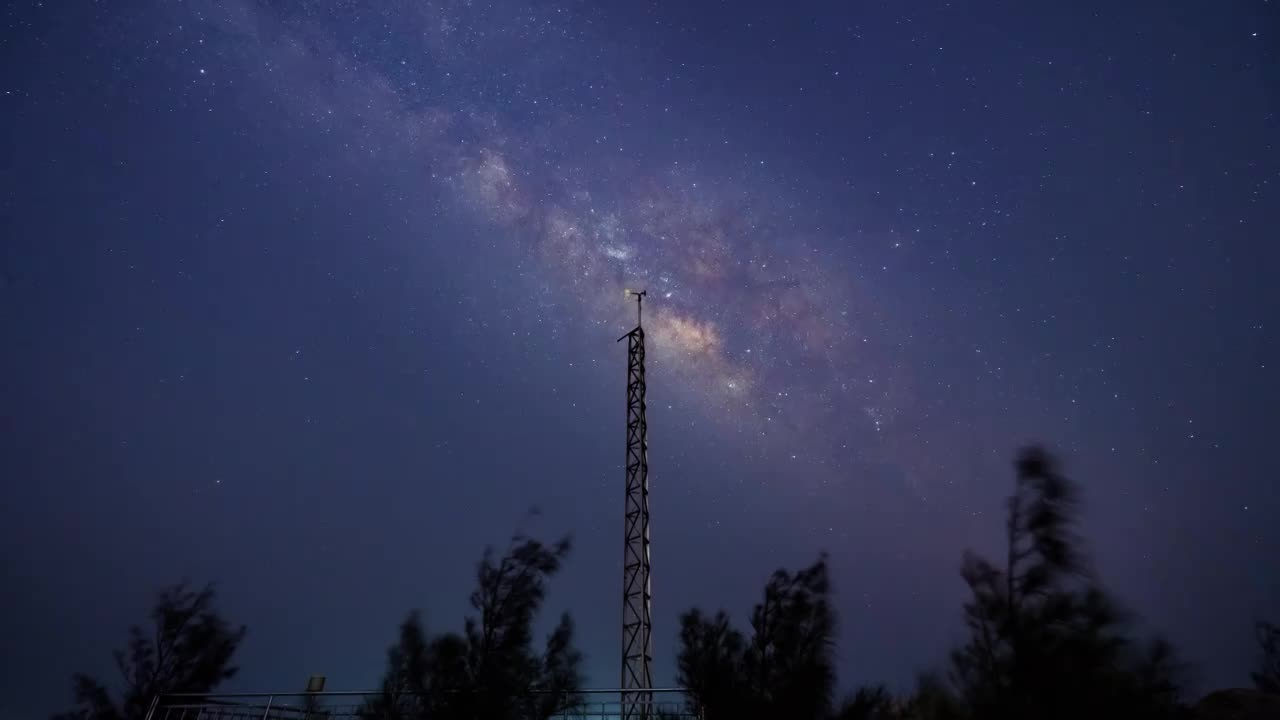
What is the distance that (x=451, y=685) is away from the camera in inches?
602

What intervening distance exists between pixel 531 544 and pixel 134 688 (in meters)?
19.9

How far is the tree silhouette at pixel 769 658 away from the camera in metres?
14.4

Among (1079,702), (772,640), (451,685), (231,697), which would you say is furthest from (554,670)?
(1079,702)

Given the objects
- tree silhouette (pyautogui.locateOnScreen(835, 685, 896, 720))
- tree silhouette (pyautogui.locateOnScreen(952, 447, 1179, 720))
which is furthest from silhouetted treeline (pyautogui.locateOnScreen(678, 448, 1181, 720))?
tree silhouette (pyautogui.locateOnScreen(835, 685, 896, 720))

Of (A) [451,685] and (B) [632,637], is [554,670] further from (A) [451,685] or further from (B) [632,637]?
(B) [632,637]

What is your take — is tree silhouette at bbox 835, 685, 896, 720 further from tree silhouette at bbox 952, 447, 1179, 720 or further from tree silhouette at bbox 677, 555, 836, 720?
tree silhouette at bbox 952, 447, 1179, 720

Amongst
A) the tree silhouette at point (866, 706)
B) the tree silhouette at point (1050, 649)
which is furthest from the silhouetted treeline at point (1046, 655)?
the tree silhouette at point (866, 706)

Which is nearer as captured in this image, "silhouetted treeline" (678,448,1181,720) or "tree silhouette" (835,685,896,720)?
"silhouetted treeline" (678,448,1181,720)

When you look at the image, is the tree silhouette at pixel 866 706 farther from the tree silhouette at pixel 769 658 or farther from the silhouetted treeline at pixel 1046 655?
the silhouetted treeline at pixel 1046 655

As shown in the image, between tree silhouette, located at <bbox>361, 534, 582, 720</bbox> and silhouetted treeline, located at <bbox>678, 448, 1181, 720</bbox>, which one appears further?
tree silhouette, located at <bbox>361, 534, 582, 720</bbox>

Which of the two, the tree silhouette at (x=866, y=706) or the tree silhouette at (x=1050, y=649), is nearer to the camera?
the tree silhouette at (x=1050, y=649)

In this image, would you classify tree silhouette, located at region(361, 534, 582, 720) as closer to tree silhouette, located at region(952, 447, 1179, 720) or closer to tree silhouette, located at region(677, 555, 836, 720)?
tree silhouette, located at region(677, 555, 836, 720)

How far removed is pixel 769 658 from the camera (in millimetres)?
15734

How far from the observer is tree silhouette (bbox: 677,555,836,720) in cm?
1445
